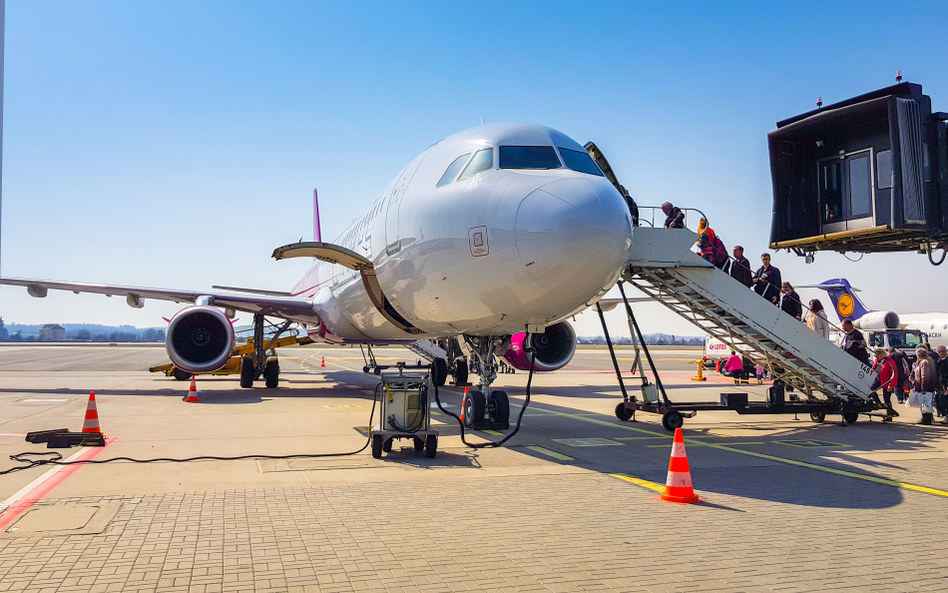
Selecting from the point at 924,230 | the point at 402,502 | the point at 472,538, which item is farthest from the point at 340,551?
the point at 924,230

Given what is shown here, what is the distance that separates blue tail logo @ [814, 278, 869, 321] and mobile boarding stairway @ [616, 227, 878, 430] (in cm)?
2688

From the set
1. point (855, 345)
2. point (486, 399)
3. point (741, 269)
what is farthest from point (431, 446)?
point (855, 345)

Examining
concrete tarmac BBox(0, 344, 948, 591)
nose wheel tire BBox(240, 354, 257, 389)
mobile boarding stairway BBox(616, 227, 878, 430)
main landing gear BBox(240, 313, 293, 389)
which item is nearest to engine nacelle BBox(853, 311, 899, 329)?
mobile boarding stairway BBox(616, 227, 878, 430)

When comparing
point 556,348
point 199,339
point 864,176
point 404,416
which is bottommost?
point 404,416

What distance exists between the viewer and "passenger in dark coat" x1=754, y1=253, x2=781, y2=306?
13.3 metres

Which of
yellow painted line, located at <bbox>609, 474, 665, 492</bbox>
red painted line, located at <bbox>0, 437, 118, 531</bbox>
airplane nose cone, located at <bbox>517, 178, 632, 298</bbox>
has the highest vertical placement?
airplane nose cone, located at <bbox>517, 178, 632, 298</bbox>

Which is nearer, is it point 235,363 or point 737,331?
point 737,331

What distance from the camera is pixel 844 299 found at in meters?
37.8

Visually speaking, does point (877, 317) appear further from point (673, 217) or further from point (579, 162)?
point (579, 162)

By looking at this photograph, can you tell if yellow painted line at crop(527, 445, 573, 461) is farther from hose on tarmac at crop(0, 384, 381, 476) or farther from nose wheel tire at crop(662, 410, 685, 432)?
nose wheel tire at crop(662, 410, 685, 432)

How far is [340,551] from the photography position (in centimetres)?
471

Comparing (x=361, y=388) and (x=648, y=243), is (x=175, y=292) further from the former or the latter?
(x=648, y=243)

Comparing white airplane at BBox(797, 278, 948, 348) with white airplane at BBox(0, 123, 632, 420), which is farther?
white airplane at BBox(797, 278, 948, 348)

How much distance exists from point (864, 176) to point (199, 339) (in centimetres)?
1480
